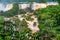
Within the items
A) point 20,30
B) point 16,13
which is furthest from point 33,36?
point 16,13

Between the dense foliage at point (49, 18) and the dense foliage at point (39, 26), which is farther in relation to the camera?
the dense foliage at point (49, 18)

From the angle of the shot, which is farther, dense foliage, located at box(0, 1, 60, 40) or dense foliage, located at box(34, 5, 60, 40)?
dense foliage, located at box(34, 5, 60, 40)

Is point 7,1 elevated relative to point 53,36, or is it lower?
elevated

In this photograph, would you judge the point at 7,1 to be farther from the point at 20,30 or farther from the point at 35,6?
the point at 20,30

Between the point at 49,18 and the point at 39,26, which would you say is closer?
the point at 39,26

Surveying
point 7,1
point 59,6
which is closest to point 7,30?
point 59,6

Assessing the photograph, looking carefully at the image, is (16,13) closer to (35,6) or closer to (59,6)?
(35,6)

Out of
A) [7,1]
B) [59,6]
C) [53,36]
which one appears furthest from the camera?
[7,1]

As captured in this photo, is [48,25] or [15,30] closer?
[15,30]

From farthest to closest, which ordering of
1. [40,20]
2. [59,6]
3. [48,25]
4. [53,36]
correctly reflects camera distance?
1. [59,6]
2. [40,20]
3. [48,25]
4. [53,36]

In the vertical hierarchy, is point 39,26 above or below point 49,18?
below
